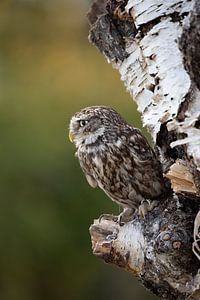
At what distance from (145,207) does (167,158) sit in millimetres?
207

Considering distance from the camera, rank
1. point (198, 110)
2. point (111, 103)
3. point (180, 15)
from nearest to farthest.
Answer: point (198, 110) < point (180, 15) < point (111, 103)

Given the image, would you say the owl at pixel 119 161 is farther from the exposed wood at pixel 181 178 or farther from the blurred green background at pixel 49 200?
the blurred green background at pixel 49 200

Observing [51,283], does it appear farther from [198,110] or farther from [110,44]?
[198,110]

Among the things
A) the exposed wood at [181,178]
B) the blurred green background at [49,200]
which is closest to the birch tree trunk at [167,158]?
the exposed wood at [181,178]

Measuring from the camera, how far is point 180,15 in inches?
114

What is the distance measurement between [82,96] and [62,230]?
1.07 meters

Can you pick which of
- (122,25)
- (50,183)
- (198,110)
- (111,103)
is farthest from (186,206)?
(111,103)

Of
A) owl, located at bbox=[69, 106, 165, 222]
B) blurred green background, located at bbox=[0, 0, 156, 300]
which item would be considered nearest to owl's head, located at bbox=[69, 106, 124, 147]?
owl, located at bbox=[69, 106, 165, 222]

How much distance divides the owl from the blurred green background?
271 cm

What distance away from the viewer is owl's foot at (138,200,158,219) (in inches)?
120

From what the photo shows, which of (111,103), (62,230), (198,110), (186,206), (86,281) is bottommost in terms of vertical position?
(86,281)

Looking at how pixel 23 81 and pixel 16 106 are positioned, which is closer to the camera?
pixel 16 106

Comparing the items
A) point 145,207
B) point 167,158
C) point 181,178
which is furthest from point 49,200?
point 181,178

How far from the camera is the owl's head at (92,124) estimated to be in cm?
337
